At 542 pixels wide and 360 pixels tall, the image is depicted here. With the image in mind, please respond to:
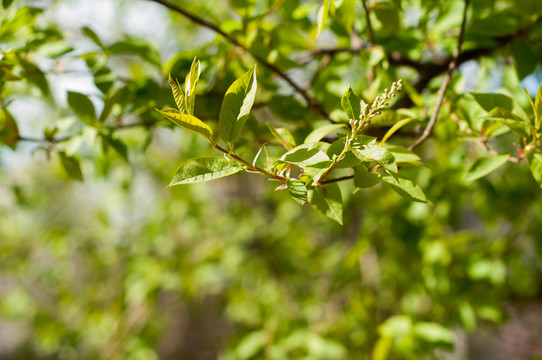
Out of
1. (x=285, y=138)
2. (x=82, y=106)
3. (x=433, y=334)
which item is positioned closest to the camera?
(x=285, y=138)

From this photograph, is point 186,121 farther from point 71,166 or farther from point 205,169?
point 71,166

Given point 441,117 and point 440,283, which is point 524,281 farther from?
point 441,117

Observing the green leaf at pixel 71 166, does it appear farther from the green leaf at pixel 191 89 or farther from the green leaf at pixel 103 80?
the green leaf at pixel 191 89

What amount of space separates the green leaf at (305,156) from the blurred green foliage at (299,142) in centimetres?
6

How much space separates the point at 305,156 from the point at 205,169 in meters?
0.09

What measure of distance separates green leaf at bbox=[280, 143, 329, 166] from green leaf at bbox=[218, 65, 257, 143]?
5 centimetres

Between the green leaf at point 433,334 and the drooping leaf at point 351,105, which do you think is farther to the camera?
the green leaf at point 433,334

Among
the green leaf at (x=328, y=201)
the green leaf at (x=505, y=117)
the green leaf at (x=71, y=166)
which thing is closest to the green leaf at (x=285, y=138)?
the green leaf at (x=328, y=201)

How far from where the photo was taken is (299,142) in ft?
1.81

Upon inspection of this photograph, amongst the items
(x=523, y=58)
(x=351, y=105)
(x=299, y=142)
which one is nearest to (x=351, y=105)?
(x=351, y=105)

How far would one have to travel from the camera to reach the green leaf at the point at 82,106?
0.55m

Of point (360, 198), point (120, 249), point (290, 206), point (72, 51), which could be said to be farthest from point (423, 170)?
point (120, 249)

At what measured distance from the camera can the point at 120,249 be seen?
1.70 m

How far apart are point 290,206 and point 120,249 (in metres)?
0.78
